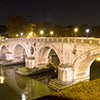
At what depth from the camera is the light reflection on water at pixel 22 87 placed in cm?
2339

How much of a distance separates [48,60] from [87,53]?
47.2 feet

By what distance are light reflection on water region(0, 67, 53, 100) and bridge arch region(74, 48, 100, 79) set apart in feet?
14.2

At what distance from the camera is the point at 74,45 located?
2464 centimetres

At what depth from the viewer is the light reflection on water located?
2339cm

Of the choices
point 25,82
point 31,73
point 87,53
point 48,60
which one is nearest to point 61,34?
point 48,60

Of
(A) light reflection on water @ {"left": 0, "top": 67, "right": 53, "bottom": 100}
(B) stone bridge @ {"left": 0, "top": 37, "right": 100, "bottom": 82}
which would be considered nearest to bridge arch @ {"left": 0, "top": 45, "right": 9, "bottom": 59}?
(A) light reflection on water @ {"left": 0, "top": 67, "right": 53, "bottom": 100}

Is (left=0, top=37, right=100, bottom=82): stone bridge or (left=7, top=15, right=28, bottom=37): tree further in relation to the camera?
(left=7, top=15, right=28, bottom=37): tree

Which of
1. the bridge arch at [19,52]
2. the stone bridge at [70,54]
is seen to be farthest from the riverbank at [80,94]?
the bridge arch at [19,52]

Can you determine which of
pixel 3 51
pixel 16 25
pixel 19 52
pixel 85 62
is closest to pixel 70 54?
pixel 85 62

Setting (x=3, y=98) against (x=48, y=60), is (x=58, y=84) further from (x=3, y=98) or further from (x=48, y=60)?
(x=48, y=60)

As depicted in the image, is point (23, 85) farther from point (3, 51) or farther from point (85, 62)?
point (3, 51)

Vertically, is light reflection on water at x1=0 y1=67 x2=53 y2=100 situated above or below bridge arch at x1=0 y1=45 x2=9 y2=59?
below

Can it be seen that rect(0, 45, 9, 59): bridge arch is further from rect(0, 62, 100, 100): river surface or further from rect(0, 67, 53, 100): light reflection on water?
rect(0, 67, 53, 100): light reflection on water

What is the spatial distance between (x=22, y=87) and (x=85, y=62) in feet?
30.2
